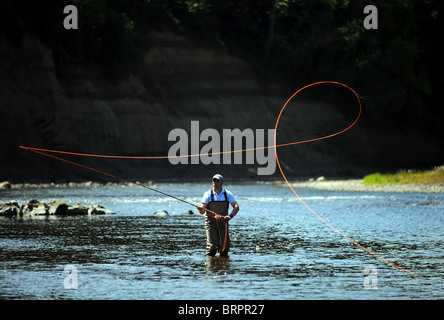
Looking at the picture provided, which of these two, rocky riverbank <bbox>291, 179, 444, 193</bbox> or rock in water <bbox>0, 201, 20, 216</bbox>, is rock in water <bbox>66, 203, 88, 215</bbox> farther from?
rocky riverbank <bbox>291, 179, 444, 193</bbox>

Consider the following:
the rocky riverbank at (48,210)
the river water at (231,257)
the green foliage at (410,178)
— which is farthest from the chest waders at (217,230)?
the green foliage at (410,178)

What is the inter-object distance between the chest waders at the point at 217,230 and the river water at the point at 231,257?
0.35 meters

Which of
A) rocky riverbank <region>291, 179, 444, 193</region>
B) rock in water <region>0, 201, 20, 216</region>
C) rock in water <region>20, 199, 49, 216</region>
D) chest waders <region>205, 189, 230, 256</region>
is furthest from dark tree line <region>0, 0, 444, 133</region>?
chest waders <region>205, 189, 230, 256</region>

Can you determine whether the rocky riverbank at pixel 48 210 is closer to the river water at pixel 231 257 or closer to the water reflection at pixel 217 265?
the river water at pixel 231 257

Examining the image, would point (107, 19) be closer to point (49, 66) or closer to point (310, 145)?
point (49, 66)

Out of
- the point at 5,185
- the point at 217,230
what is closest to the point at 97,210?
the point at 217,230

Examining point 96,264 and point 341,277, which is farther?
point 96,264

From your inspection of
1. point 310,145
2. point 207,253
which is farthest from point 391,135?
point 207,253

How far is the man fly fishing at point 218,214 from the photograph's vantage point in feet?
58.2

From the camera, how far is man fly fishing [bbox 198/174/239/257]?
17.8 metres

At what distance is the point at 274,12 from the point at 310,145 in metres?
12.1

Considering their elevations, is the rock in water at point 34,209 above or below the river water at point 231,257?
below

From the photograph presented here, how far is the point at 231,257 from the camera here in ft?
60.0
